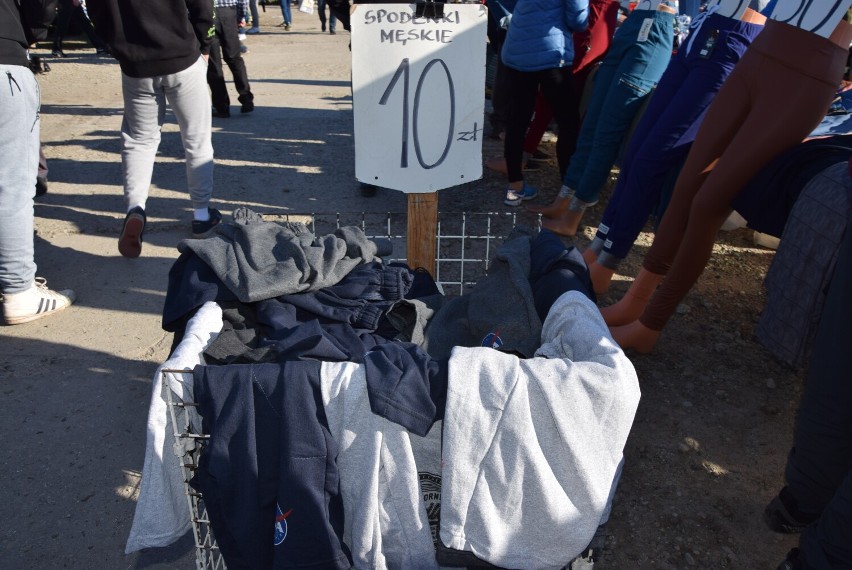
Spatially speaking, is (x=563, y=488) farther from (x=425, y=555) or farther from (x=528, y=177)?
(x=528, y=177)

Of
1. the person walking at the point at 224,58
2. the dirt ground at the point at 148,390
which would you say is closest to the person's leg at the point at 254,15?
the person walking at the point at 224,58

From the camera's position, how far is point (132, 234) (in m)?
3.99

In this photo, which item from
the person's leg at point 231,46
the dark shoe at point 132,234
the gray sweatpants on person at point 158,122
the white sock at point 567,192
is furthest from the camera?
the person's leg at point 231,46

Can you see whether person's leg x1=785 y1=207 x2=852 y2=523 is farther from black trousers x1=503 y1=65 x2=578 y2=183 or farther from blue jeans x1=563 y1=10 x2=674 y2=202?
black trousers x1=503 y1=65 x2=578 y2=183

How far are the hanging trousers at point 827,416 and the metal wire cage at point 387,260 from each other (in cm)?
110

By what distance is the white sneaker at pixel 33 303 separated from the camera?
345cm

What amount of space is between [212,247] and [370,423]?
93 centimetres

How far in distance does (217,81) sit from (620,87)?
14.5ft

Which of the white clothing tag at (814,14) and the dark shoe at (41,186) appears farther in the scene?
the dark shoe at (41,186)

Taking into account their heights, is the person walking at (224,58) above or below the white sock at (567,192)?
above

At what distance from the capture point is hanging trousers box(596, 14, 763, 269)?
3.05 meters

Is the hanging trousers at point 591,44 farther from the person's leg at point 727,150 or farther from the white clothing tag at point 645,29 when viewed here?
the person's leg at point 727,150

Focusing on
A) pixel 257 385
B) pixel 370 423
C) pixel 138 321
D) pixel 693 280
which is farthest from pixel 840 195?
pixel 138 321

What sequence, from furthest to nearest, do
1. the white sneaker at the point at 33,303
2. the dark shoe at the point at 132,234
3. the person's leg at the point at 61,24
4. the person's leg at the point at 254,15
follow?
the person's leg at the point at 254,15 < the person's leg at the point at 61,24 < the dark shoe at the point at 132,234 < the white sneaker at the point at 33,303
